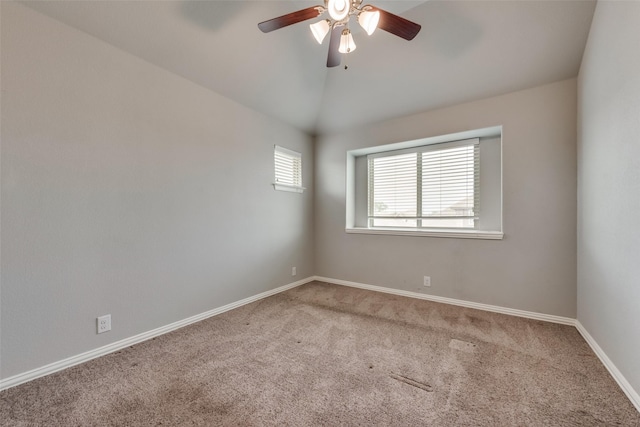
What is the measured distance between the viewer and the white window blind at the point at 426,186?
342cm

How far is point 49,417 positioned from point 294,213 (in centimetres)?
304

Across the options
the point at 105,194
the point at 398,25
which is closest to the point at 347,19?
the point at 398,25

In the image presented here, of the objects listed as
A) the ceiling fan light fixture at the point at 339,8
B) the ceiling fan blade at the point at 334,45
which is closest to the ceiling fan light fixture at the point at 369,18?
the ceiling fan light fixture at the point at 339,8

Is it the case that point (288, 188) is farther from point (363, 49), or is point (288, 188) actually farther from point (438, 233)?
point (438, 233)

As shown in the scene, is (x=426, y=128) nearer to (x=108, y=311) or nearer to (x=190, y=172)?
(x=190, y=172)

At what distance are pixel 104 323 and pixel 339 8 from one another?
115 inches

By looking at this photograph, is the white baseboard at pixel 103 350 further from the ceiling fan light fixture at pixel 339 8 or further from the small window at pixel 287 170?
the ceiling fan light fixture at pixel 339 8

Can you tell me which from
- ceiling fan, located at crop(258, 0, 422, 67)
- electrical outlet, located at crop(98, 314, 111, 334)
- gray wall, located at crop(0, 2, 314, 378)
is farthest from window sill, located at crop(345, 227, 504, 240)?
Result: electrical outlet, located at crop(98, 314, 111, 334)

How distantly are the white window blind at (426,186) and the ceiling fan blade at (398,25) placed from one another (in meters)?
2.06

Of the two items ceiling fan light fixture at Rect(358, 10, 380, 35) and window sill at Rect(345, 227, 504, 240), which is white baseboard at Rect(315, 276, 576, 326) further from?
ceiling fan light fixture at Rect(358, 10, 380, 35)

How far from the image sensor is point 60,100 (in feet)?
6.24

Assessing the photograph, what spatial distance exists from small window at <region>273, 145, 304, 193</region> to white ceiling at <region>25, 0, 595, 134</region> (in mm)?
585

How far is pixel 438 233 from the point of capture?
3.34m

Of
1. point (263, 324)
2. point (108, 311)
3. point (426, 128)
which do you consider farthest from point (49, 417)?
point (426, 128)
